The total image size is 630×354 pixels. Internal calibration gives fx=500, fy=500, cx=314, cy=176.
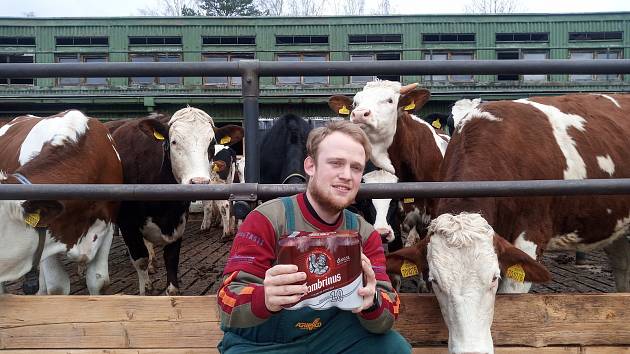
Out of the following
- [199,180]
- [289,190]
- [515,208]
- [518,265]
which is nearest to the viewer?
[289,190]

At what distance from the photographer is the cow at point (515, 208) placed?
2270 mm

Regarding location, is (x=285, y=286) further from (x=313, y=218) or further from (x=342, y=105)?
(x=342, y=105)

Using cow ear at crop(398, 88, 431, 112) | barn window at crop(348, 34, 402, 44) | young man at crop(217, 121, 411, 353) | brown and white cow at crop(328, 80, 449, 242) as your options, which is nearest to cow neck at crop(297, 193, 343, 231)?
young man at crop(217, 121, 411, 353)

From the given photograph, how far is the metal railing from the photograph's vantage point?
2225 millimetres

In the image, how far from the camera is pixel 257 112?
2295 millimetres

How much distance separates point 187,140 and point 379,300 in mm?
2943

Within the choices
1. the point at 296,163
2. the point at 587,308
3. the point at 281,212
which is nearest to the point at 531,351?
the point at 587,308

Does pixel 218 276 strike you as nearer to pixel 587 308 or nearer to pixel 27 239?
pixel 27 239

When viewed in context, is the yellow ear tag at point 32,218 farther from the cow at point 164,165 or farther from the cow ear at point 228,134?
the cow ear at point 228,134

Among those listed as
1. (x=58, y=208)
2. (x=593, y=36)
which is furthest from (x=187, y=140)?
(x=593, y=36)

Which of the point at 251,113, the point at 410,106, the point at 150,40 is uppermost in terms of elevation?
the point at 150,40

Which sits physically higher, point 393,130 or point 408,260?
point 393,130

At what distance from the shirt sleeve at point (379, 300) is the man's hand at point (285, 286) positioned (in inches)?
13.6

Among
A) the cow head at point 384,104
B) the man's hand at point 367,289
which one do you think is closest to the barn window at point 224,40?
the cow head at point 384,104
